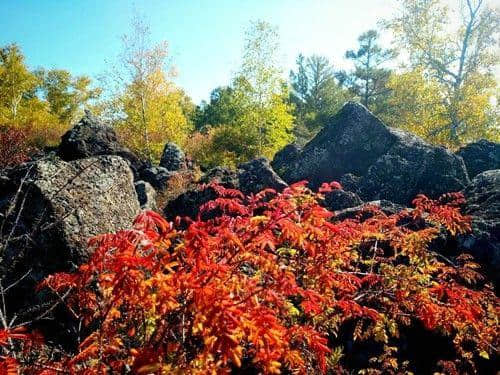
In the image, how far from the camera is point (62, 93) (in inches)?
1731

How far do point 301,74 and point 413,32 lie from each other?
15.2 m

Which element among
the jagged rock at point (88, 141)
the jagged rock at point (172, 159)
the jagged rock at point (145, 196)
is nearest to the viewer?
the jagged rock at point (145, 196)

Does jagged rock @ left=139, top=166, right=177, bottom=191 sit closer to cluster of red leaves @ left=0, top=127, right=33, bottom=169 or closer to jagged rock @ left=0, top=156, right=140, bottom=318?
jagged rock @ left=0, top=156, right=140, bottom=318

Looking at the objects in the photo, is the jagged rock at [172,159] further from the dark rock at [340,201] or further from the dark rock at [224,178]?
the dark rock at [340,201]

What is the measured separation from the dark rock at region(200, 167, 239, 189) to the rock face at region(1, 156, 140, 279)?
12.1 ft

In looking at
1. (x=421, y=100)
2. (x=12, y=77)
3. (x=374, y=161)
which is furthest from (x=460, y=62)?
(x=12, y=77)

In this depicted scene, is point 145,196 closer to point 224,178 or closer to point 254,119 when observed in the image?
point 224,178

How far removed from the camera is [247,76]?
21438 mm

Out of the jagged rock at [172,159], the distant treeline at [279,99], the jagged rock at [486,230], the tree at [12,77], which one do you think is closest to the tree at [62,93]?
the tree at [12,77]

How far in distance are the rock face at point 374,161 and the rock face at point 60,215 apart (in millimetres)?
6030

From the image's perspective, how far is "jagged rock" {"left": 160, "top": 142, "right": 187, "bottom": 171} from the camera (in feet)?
51.7

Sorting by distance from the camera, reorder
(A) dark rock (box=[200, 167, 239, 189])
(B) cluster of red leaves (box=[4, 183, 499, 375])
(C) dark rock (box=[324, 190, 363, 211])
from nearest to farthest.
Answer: (B) cluster of red leaves (box=[4, 183, 499, 375]) → (C) dark rock (box=[324, 190, 363, 211]) → (A) dark rock (box=[200, 167, 239, 189])

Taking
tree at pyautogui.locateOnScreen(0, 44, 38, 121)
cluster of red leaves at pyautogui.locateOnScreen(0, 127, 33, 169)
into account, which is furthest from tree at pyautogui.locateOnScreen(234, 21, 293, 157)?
tree at pyautogui.locateOnScreen(0, 44, 38, 121)

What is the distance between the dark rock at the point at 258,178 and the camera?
907 centimetres
